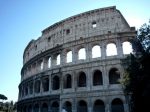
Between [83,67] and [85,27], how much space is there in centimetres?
441

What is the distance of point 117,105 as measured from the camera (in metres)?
16.3

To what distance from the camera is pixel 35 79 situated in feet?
72.7

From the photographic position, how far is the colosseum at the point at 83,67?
1680 centimetres

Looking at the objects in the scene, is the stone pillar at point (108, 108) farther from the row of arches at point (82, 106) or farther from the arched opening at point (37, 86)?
the arched opening at point (37, 86)

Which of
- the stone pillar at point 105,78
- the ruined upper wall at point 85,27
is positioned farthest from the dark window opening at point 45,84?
the stone pillar at point 105,78

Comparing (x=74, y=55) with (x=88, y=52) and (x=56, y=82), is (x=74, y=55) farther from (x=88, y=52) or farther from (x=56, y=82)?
(x=56, y=82)

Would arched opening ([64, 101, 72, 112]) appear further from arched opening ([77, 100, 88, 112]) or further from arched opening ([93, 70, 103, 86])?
arched opening ([93, 70, 103, 86])

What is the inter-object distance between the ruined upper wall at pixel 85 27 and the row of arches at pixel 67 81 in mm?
3790

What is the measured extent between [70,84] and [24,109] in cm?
854

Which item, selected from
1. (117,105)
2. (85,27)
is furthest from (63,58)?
(117,105)

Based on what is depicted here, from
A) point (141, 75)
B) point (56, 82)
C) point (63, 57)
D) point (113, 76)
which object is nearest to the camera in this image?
point (141, 75)

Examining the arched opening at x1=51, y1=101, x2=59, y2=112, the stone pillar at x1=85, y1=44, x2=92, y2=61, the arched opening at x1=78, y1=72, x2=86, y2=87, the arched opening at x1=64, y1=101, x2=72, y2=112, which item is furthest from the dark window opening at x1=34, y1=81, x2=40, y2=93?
the stone pillar at x1=85, y1=44, x2=92, y2=61

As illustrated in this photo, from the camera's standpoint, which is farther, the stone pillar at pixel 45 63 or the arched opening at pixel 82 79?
the stone pillar at pixel 45 63

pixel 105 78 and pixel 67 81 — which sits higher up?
pixel 67 81
